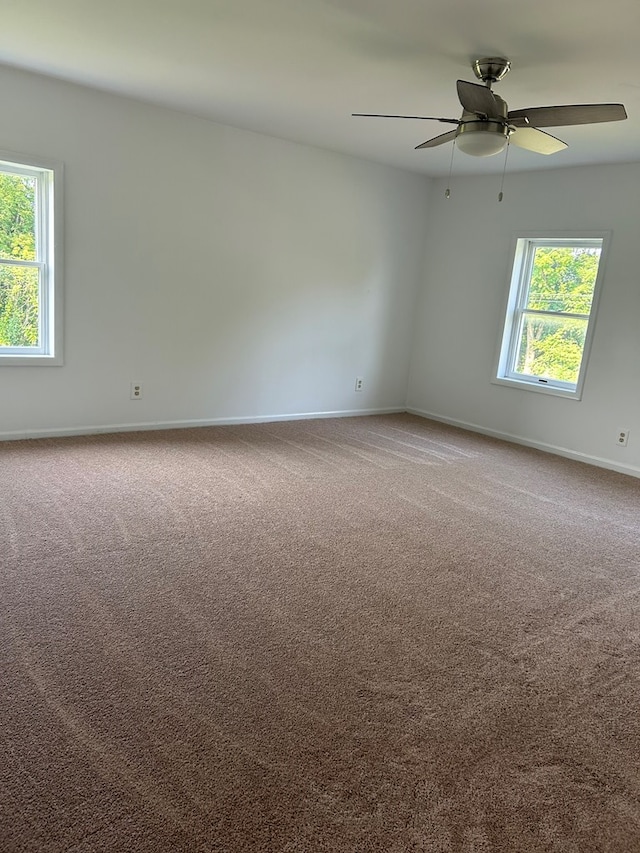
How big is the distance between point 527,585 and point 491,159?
3.69 m

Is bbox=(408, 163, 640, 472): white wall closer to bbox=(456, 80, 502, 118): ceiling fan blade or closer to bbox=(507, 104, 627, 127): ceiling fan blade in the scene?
bbox=(507, 104, 627, 127): ceiling fan blade

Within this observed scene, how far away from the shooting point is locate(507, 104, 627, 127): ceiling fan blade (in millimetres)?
2577

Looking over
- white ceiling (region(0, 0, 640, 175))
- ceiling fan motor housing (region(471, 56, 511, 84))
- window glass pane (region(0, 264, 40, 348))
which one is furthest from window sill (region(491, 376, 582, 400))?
window glass pane (region(0, 264, 40, 348))

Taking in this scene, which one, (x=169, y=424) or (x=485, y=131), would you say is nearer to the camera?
(x=485, y=131)

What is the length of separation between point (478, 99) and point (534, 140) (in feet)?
2.15

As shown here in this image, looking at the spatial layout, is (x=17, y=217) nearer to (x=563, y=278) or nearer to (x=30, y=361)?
(x=30, y=361)

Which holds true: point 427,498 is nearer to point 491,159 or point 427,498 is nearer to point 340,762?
point 340,762

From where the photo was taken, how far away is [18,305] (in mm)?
4266

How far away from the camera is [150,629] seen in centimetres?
228

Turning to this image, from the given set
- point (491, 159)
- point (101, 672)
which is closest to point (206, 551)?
point (101, 672)

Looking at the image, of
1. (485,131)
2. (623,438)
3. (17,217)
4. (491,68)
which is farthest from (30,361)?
(623,438)

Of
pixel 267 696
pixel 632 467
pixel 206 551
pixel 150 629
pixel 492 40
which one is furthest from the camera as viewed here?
pixel 632 467

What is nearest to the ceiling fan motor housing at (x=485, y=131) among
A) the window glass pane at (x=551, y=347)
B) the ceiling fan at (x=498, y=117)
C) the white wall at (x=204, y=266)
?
the ceiling fan at (x=498, y=117)

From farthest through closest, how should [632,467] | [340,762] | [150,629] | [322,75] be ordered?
[632,467], [322,75], [150,629], [340,762]
